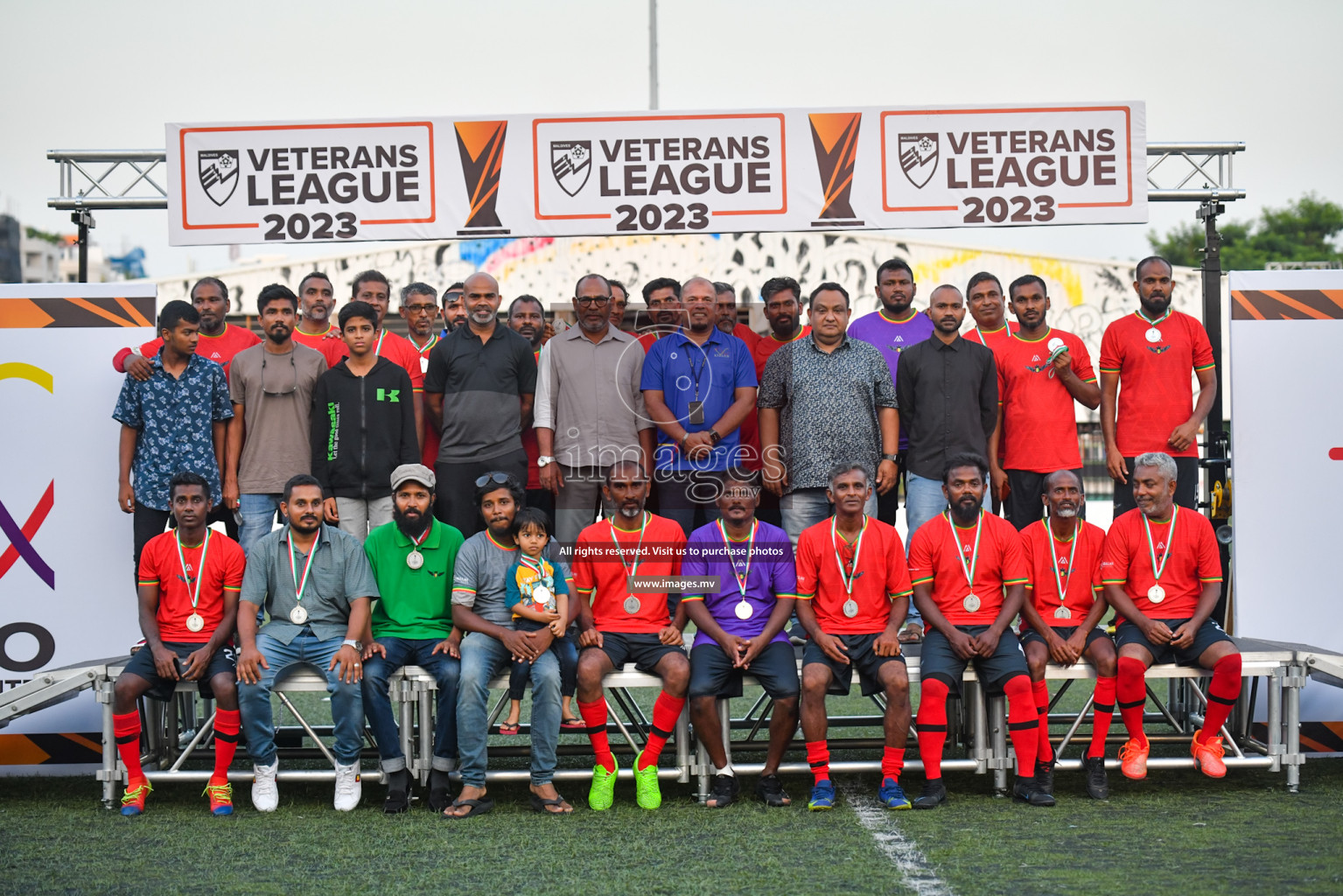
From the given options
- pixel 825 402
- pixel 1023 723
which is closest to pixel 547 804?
pixel 1023 723

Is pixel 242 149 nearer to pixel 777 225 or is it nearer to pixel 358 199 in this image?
pixel 358 199

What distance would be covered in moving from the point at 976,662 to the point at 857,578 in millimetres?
730

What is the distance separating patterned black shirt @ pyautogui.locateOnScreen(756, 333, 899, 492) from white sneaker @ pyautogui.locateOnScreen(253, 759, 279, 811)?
10.4ft

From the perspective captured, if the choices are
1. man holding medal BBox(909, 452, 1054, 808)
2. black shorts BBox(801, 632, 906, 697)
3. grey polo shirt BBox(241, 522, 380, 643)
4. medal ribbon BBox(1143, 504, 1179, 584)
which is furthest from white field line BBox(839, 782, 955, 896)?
grey polo shirt BBox(241, 522, 380, 643)

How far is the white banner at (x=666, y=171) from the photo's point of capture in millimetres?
7391

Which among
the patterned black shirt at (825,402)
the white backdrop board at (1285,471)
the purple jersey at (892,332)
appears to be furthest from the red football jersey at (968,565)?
the white backdrop board at (1285,471)

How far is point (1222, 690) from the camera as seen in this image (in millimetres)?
6375

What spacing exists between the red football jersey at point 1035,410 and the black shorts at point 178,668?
180 inches

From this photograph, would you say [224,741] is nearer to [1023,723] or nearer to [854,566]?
[854,566]

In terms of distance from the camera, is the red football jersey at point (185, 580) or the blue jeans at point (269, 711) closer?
the blue jeans at point (269, 711)

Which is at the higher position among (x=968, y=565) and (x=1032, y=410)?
(x=1032, y=410)

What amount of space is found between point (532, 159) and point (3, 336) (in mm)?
3315

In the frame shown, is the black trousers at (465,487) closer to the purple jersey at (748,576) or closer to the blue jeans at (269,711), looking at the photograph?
the blue jeans at (269,711)

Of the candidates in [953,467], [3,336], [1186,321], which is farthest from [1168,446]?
[3,336]
